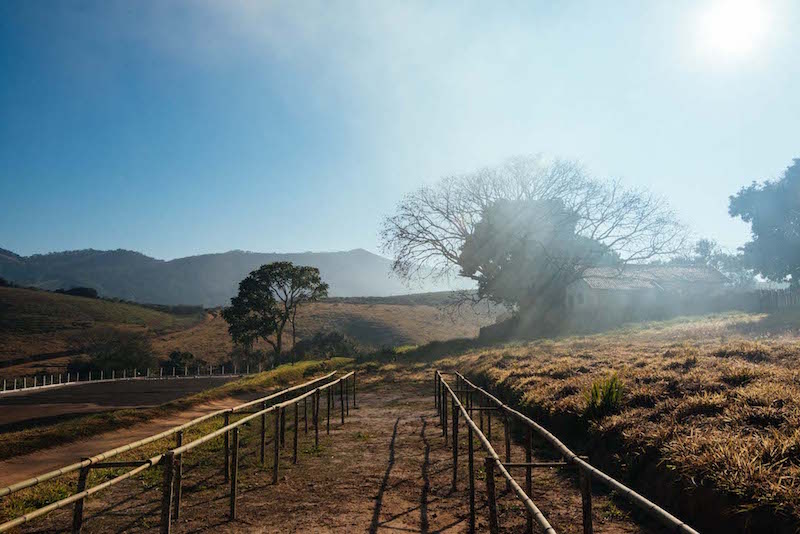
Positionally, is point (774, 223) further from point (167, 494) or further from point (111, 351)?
point (111, 351)

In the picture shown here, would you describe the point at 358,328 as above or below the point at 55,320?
below

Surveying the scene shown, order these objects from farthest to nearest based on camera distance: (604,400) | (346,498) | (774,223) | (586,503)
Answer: (774,223) → (604,400) → (346,498) → (586,503)

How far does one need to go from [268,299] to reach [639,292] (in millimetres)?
33124

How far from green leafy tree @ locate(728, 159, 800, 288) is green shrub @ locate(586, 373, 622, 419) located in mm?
43295

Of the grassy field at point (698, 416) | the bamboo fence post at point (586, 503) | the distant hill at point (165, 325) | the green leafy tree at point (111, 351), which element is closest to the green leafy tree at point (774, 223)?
the distant hill at point (165, 325)

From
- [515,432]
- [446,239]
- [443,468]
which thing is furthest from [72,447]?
[446,239]

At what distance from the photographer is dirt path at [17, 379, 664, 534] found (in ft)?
19.4

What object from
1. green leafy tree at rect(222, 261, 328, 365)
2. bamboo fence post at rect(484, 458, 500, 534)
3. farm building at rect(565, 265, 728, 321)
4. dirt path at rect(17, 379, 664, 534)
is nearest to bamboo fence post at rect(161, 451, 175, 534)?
dirt path at rect(17, 379, 664, 534)

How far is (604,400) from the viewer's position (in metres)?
9.01

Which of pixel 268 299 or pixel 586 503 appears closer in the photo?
pixel 586 503

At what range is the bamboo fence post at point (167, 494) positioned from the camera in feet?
15.0

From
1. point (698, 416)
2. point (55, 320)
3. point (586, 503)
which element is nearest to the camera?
point (586, 503)

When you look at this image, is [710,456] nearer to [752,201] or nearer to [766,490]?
[766,490]

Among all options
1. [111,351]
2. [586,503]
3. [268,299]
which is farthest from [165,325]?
[586,503]
